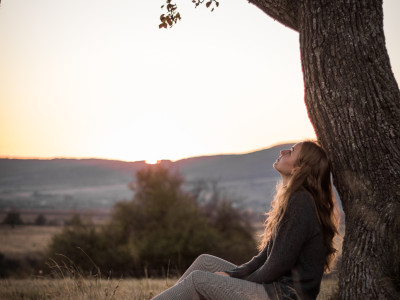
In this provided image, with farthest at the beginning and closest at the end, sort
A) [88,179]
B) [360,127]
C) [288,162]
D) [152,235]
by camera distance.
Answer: [88,179]
[152,235]
[288,162]
[360,127]

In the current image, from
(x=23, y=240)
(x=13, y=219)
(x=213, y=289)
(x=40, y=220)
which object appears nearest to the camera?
(x=213, y=289)

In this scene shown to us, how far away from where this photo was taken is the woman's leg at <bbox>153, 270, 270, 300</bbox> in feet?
11.4

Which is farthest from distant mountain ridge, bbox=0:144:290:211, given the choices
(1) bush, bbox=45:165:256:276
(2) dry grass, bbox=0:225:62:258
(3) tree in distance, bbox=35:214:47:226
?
(1) bush, bbox=45:165:256:276

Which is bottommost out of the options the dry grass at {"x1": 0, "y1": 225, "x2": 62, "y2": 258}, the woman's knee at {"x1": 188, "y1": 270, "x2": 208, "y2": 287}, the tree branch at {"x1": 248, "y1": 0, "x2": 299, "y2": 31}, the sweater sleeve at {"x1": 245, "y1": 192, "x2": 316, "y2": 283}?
the dry grass at {"x1": 0, "y1": 225, "x2": 62, "y2": 258}

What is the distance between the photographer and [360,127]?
3.71m

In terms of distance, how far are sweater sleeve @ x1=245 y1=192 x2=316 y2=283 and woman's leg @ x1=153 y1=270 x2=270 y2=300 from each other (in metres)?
0.14

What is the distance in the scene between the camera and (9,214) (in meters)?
41.5

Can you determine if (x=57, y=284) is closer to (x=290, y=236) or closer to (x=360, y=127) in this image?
(x=290, y=236)

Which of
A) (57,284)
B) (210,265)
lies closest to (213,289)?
(210,265)

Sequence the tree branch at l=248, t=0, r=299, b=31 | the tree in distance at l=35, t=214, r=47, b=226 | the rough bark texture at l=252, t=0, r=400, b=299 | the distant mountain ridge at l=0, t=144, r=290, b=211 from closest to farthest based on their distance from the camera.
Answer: the rough bark texture at l=252, t=0, r=400, b=299 → the tree branch at l=248, t=0, r=299, b=31 → the tree in distance at l=35, t=214, r=47, b=226 → the distant mountain ridge at l=0, t=144, r=290, b=211

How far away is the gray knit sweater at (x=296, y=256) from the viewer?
3.52 meters

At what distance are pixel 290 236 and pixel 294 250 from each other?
113mm

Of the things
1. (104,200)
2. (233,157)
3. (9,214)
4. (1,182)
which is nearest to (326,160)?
(9,214)

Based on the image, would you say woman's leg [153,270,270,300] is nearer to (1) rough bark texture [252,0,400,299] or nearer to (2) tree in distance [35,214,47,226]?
(1) rough bark texture [252,0,400,299]
